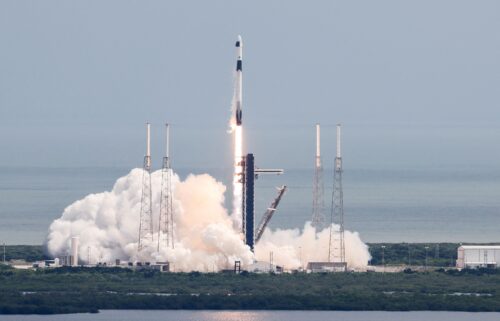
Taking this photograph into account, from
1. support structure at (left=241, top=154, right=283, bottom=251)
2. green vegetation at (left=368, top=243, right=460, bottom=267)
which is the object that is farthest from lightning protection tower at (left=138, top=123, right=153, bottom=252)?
green vegetation at (left=368, top=243, right=460, bottom=267)

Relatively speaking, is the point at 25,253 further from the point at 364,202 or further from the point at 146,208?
the point at 364,202

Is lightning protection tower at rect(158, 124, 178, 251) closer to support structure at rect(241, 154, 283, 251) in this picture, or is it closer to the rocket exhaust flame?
the rocket exhaust flame

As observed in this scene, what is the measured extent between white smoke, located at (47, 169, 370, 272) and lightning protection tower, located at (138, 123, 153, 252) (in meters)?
0.27

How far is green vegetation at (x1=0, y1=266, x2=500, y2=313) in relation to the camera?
264 feet

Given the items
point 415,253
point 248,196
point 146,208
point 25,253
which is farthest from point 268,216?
point 25,253

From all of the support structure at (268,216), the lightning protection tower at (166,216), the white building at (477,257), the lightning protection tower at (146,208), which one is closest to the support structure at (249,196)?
the support structure at (268,216)

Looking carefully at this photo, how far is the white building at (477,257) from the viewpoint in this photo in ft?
306

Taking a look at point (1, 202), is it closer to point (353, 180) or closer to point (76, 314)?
point (353, 180)

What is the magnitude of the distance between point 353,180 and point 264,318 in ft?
351

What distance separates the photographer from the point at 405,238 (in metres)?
116

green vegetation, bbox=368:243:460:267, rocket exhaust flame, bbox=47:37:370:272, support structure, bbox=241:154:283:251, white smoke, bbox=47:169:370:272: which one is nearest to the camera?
support structure, bbox=241:154:283:251

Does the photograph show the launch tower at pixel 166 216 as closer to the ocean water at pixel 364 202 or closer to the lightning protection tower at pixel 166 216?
the lightning protection tower at pixel 166 216

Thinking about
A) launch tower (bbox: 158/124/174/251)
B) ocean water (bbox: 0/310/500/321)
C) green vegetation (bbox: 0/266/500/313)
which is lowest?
ocean water (bbox: 0/310/500/321)

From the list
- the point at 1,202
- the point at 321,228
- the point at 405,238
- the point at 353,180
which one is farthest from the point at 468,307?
the point at 353,180
